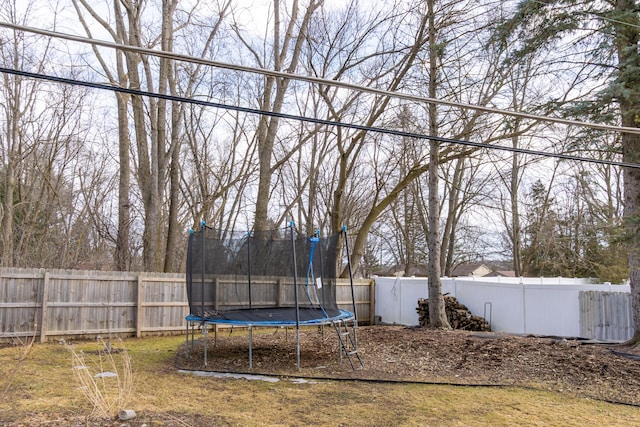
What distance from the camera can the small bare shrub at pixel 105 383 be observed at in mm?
4348

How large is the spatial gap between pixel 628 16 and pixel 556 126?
11.1 ft

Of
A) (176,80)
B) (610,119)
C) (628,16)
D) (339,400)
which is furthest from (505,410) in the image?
(176,80)

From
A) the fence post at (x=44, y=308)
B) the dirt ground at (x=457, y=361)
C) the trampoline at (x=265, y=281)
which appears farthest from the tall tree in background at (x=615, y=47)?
the fence post at (x=44, y=308)

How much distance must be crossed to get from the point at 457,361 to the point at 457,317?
4471 mm

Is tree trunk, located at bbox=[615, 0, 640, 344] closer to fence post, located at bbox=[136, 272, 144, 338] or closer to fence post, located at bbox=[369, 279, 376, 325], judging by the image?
fence post, located at bbox=[369, 279, 376, 325]

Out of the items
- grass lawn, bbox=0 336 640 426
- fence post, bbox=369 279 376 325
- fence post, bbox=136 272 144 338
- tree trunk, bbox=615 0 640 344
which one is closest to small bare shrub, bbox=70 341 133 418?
grass lawn, bbox=0 336 640 426

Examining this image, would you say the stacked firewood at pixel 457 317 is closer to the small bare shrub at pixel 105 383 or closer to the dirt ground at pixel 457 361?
the dirt ground at pixel 457 361

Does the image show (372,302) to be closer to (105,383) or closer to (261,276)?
(261,276)

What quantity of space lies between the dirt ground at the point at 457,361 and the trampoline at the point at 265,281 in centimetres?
36

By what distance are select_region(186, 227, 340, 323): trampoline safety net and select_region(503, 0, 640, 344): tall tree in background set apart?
4320 mm

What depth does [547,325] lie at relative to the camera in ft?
35.7

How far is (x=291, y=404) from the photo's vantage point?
5.39 meters

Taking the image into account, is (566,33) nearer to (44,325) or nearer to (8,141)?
(44,325)

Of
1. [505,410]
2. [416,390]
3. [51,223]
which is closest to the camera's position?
[505,410]
